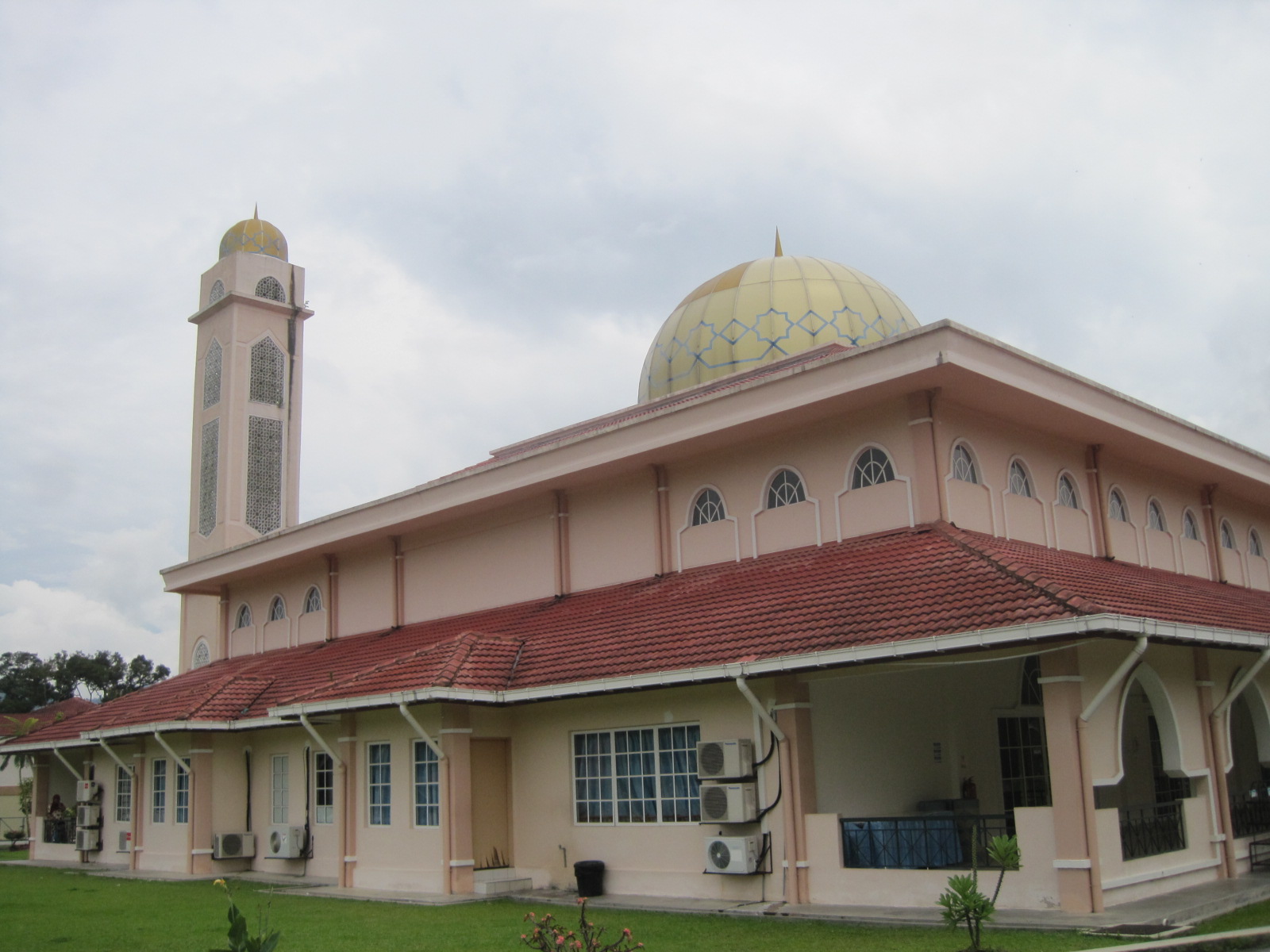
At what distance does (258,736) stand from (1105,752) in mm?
14288

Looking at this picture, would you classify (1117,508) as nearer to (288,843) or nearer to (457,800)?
(457,800)

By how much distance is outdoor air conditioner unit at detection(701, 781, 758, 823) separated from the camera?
45.1ft

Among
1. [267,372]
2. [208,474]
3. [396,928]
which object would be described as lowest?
[396,928]

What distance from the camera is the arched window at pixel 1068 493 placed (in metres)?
17.1

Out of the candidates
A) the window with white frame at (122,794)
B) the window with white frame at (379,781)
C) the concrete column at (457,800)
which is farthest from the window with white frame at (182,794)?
the concrete column at (457,800)

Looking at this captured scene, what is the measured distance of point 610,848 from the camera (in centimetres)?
1543

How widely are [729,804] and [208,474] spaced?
77.2ft

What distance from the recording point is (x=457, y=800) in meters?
15.7

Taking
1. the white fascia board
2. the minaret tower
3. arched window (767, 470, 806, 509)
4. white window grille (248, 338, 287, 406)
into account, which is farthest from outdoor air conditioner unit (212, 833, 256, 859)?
white window grille (248, 338, 287, 406)

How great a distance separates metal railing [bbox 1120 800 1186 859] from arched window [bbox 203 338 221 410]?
26749 mm

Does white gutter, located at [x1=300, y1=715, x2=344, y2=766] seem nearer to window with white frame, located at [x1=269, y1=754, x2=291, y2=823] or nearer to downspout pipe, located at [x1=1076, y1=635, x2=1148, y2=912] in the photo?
window with white frame, located at [x1=269, y1=754, x2=291, y2=823]

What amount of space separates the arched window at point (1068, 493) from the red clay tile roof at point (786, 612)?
866mm

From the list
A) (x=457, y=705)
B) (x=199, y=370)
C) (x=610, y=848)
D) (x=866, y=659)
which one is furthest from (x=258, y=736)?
(x=199, y=370)

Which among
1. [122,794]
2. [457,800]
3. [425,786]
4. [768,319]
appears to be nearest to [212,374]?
[122,794]
